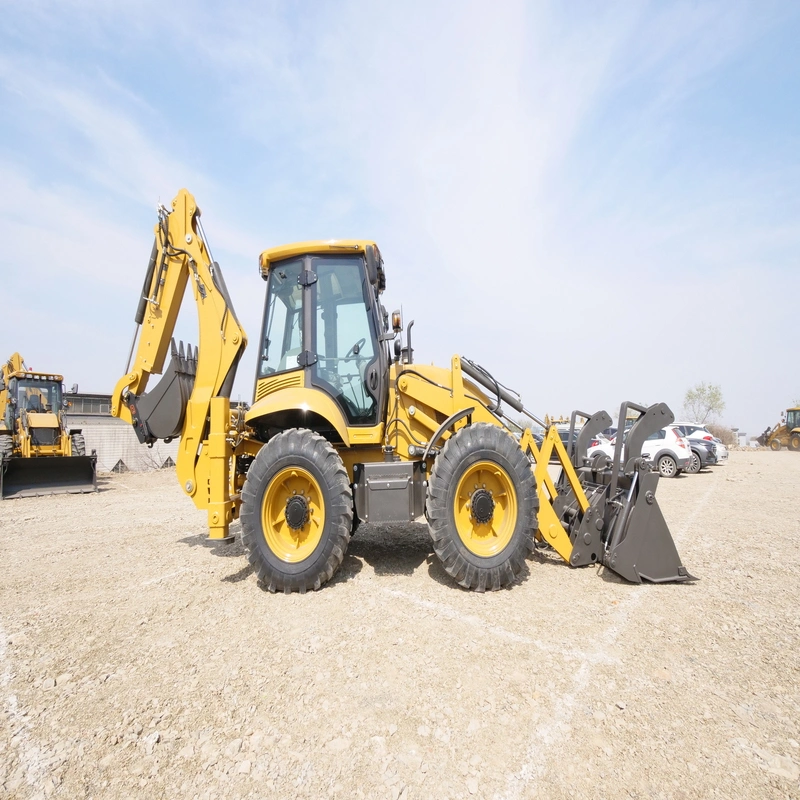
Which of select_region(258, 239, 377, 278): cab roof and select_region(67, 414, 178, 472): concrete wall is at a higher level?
select_region(258, 239, 377, 278): cab roof

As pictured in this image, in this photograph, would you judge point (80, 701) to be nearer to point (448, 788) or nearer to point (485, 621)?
point (448, 788)

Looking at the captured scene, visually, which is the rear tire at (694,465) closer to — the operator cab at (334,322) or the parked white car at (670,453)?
the parked white car at (670,453)

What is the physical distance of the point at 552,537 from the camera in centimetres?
454

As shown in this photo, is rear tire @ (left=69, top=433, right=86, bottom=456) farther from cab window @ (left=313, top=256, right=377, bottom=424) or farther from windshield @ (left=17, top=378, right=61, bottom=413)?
cab window @ (left=313, top=256, right=377, bottom=424)

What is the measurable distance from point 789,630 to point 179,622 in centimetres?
446

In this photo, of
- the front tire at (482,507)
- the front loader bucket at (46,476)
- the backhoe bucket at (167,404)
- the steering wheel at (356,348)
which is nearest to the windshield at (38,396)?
the front loader bucket at (46,476)

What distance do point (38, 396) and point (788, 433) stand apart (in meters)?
38.9

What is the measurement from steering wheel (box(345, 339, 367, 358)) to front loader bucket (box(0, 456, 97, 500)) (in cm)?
1004

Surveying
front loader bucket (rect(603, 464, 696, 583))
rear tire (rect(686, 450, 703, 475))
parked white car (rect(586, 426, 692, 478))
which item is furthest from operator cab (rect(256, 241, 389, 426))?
rear tire (rect(686, 450, 703, 475))

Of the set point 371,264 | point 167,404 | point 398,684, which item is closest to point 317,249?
point 371,264

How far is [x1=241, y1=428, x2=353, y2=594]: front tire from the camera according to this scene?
4.17m

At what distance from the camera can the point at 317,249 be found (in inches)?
194

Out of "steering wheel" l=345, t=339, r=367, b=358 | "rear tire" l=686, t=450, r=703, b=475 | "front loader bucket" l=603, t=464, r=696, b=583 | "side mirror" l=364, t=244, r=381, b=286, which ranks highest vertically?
"side mirror" l=364, t=244, r=381, b=286

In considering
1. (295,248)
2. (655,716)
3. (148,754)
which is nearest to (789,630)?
(655,716)
